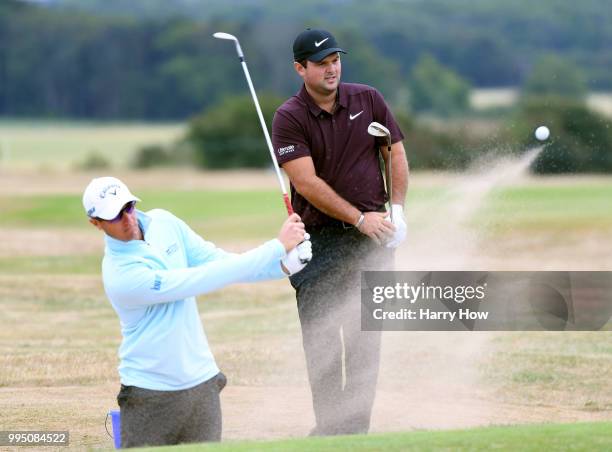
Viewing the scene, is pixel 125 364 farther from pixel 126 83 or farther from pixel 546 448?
pixel 126 83

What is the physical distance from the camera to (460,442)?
595cm

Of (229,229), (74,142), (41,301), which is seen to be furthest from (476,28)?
(41,301)

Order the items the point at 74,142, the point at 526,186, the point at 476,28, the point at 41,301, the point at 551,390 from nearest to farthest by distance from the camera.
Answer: the point at 551,390 → the point at 41,301 → the point at 526,186 → the point at 74,142 → the point at 476,28

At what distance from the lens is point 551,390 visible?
9.15 meters

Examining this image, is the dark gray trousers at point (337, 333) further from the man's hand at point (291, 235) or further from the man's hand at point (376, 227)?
the man's hand at point (291, 235)

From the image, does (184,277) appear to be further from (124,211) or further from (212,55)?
(212,55)

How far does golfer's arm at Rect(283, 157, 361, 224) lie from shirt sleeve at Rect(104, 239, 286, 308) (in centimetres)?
128

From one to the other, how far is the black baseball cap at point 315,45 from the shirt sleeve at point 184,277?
64.7 inches

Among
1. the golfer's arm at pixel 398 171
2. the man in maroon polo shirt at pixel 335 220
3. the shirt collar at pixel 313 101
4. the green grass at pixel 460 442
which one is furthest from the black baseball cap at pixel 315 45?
the green grass at pixel 460 442

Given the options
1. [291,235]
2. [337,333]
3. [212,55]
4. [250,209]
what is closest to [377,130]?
[337,333]

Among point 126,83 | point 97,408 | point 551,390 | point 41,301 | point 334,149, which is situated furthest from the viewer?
point 126,83

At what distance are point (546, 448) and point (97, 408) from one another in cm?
365

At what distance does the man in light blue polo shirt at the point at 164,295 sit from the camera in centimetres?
588

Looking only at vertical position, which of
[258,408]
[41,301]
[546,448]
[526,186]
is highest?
[546,448]
